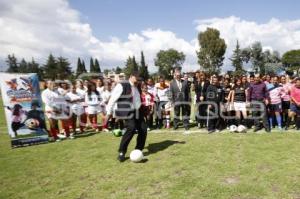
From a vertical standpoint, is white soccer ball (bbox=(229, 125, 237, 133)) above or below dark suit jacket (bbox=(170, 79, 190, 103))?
below

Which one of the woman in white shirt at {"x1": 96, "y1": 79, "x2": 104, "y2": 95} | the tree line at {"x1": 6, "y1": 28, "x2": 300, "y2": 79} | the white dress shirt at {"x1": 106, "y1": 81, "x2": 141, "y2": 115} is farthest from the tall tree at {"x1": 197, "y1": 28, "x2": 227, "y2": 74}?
the white dress shirt at {"x1": 106, "y1": 81, "x2": 141, "y2": 115}

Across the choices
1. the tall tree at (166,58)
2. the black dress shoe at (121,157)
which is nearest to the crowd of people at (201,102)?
the black dress shoe at (121,157)

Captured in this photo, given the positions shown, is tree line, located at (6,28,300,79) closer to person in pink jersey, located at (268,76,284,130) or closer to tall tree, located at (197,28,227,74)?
tall tree, located at (197,28,227,74)

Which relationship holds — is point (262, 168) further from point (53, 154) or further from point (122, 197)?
point (53, 154)

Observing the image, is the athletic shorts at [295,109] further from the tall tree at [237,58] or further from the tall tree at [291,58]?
the tall tree at [291,58]

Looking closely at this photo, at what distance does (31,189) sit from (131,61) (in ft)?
266

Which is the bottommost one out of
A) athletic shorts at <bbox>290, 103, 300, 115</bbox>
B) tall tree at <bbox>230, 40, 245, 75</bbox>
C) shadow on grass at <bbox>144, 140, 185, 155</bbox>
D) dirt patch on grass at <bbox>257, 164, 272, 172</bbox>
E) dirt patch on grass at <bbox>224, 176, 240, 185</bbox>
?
dirt patch on grass at <bbox>224, 176, 240, 185</bbox>

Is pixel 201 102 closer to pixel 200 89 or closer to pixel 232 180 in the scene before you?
pixel 200 89

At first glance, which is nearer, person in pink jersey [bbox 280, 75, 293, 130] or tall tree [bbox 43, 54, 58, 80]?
person in pink jersey [bbox 280, 75, 293, 130]

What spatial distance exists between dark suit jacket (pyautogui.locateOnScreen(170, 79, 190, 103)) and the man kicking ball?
3792 millimetres

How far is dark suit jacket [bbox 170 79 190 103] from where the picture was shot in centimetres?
1162

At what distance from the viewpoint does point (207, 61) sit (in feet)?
213

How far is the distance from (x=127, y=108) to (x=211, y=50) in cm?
5970

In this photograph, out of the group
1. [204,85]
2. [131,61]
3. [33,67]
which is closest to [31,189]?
[204,85]
